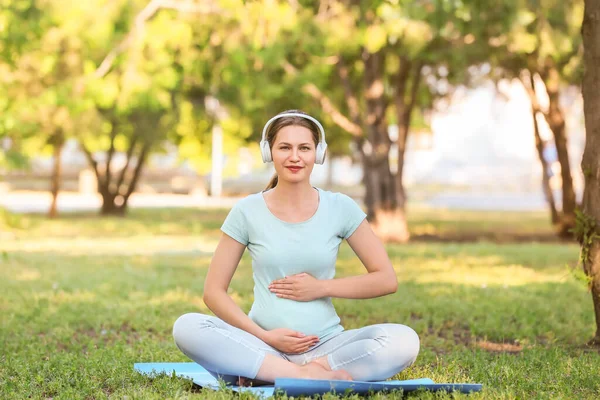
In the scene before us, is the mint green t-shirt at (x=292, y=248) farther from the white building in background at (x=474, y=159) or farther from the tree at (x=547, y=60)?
the white building in background at (x=474, y=159)

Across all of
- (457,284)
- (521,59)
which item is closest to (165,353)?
(457,284)

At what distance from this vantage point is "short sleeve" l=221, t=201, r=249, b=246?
4574mm

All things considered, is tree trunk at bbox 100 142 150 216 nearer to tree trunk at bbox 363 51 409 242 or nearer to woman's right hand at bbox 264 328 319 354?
tree trunk at bbox 363 51 409 242

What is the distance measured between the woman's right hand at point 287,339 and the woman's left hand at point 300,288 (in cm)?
18

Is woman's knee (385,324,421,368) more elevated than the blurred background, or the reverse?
the blurred background

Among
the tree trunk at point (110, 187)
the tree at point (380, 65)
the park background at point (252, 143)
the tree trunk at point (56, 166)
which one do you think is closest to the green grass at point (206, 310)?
the park background at point (252, 143)

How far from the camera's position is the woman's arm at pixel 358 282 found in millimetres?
4441

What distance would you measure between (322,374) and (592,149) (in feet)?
10.1

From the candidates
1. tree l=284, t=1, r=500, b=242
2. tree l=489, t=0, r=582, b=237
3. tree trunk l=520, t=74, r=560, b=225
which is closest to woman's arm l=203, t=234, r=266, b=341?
tree l=489, t=0, r=582, b=237

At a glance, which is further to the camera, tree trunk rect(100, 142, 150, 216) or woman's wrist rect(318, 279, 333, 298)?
tree trunk rect(100, 142, 150, 216)

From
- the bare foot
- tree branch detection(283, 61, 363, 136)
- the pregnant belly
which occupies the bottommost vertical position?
the bare foot

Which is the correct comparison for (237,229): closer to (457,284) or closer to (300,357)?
(300,357)

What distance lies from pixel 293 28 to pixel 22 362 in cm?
914

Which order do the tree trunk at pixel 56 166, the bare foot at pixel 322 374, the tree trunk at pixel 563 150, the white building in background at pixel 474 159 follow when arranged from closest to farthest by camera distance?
the bare foot at pixel 322 374 < the tree trunk at pixel 563 150 < the tree trunk at pixel 56 166 < the white building in background at pixel 474 159
